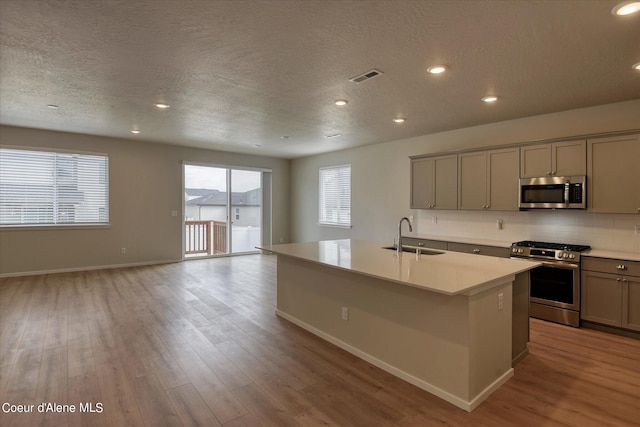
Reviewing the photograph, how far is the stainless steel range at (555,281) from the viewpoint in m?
3.71

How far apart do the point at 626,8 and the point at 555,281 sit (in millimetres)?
2852

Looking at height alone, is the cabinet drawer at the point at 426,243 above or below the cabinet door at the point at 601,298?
above

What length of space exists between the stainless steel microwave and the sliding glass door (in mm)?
6033

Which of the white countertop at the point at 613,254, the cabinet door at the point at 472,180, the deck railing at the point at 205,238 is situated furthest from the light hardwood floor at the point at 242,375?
the deck railing at the point at 205,238

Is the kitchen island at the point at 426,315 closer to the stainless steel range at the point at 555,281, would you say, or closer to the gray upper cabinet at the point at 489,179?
the stainless steel range at the point at 555,281

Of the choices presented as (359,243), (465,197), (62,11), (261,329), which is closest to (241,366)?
(261,329)

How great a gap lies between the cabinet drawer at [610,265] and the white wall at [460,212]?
60cm

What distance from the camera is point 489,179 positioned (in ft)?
15.3

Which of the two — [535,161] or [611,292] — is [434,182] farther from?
[611,292]

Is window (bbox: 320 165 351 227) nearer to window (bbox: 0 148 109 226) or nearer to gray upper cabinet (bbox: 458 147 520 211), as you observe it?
gray upper cabinet (bbox: 458 147 520 211)

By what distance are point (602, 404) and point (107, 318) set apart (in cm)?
476

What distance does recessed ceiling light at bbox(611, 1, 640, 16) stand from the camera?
2.00m

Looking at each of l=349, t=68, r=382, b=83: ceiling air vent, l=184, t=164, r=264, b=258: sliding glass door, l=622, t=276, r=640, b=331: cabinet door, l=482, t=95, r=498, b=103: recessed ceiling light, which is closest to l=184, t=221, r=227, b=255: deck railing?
l=184, t=164, r=264, b=258: sliding glass door

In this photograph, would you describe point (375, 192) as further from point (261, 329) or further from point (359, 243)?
point (261, 329)
